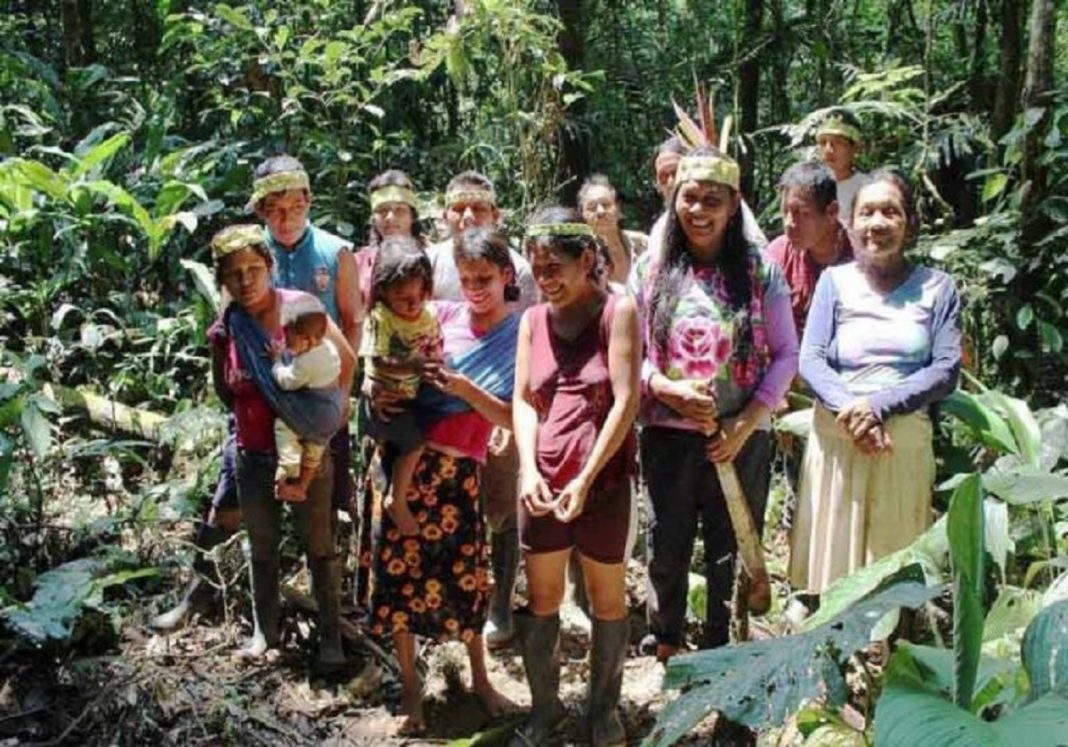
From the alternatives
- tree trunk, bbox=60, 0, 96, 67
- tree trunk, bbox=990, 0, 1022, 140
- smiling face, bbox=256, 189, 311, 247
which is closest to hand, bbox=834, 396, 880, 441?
smiling face, bbox=256, 189, 311, 247

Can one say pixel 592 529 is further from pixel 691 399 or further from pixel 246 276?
pixel 246 276

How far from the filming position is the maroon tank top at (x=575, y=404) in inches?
113

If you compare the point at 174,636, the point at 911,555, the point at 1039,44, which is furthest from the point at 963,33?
the point at 174,636

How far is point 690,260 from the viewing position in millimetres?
3119

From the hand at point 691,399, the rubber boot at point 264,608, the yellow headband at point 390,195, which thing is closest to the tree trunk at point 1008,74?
the yellow headband at point 390,195

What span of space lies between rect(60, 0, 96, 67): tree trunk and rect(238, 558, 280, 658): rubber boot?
509 cm

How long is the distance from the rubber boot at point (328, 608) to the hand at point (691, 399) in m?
1.32

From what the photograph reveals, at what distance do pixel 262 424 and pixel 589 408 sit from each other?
1145mm

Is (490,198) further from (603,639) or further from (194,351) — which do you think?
(194,351)

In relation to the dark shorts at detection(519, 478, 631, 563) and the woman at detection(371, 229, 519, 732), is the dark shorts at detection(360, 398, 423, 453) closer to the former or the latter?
the woman at detection(371, 229, 519, 732)

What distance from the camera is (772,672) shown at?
1.91 m

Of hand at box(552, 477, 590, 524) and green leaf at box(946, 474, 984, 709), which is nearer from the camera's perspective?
green leaf at box(946, 474, 984, 709)

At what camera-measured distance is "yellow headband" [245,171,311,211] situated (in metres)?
3.59

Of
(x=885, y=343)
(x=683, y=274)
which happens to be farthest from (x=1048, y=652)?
Result: (x=683, y=274)
